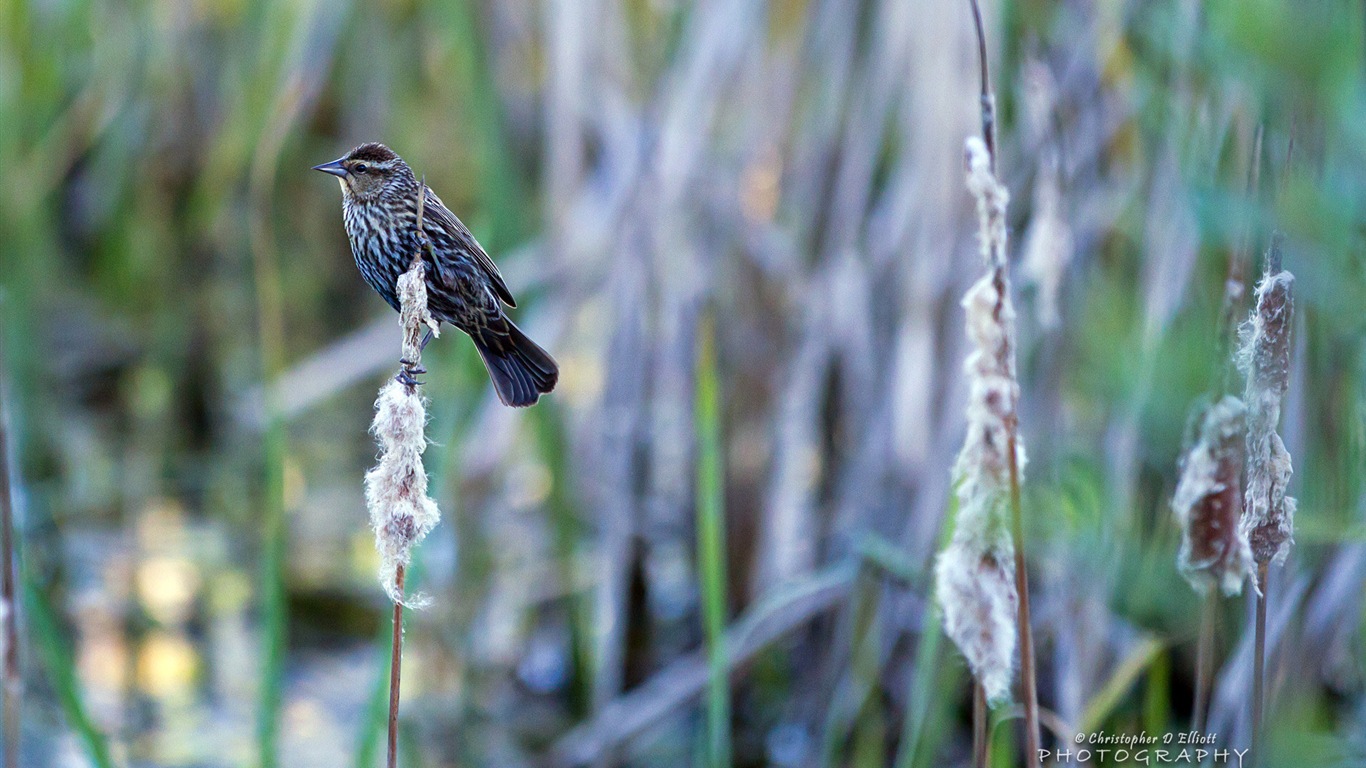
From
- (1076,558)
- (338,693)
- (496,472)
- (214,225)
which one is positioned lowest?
(1076,558)

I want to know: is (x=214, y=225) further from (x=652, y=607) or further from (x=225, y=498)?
(x=652, y=607)

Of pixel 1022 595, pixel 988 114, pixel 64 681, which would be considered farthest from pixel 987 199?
pixel 64 681

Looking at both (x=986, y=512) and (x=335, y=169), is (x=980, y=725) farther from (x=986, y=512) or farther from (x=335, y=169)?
(x=335, y=169)

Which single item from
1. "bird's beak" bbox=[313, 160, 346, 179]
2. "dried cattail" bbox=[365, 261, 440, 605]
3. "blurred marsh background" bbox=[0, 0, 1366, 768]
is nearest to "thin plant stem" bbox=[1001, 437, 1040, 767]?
"blurred marsh background" bbox=[0, 0, 1366, 768]

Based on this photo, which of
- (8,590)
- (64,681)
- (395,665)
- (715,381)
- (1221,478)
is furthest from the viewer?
(715,381)

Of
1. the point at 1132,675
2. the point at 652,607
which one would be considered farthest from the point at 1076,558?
the point at 652,607

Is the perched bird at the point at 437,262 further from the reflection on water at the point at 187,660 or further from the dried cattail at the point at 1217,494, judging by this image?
the reflection on water at the point at 187,660

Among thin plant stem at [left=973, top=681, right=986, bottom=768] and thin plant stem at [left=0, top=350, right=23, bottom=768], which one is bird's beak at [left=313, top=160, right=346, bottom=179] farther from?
thin plant stem at [left=973, top=681, right=986, bottom=768]
